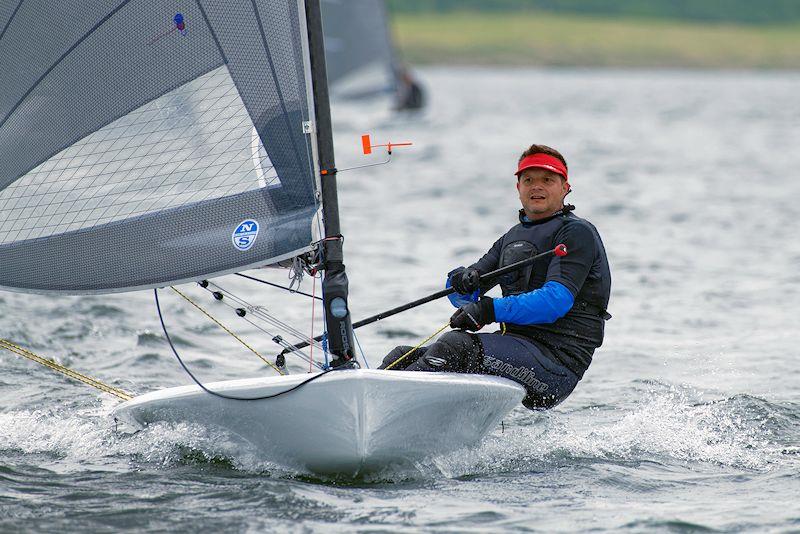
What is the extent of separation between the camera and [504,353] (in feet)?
20.5

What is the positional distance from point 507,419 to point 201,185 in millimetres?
2497

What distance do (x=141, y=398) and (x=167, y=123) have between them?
4.65 feet

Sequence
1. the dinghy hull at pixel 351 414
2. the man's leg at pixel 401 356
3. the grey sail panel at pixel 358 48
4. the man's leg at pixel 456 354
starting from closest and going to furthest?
the dinghy hull at pixel 351 414
the man's leg at pixel 456 354
the man's leg at pixel 401 356
the grey sail panel at pixel 358 48

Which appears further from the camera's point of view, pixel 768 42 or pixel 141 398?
pixel 768 42

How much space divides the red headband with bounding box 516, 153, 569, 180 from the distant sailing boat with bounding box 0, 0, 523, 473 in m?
1.08

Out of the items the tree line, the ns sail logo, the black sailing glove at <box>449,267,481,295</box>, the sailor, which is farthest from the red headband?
the tree line

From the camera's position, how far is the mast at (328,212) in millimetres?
5859

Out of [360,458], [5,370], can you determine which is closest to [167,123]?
[360,458]

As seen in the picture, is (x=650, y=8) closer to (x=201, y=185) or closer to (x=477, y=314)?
(x=477, y=314)

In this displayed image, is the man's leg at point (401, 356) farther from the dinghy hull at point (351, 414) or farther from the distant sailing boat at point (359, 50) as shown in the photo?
the distant sailing boat at point (359, 50)

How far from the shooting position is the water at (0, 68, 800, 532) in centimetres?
542

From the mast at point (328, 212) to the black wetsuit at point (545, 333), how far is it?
0.50 m

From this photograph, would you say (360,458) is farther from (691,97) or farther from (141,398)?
(691,97)

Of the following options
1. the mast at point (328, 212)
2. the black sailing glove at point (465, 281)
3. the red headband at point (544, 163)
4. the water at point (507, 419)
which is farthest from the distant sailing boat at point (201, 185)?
the red headband at point (544, 163)
